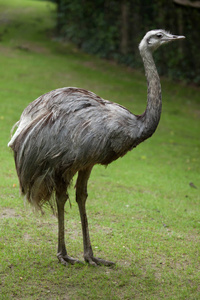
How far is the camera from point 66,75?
15.5m

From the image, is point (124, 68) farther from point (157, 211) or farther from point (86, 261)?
point (86, 261)

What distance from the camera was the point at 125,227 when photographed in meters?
5.89

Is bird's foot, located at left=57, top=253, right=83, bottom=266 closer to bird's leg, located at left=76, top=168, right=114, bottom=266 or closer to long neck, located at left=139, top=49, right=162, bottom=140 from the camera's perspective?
bird's leg, located at left=76, top=168, right=114, bottom=266

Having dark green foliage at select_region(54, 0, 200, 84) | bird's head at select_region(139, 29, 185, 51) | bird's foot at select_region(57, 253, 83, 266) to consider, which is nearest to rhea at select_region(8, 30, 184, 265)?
bird's head at select_region(139, 29, 185, 51)

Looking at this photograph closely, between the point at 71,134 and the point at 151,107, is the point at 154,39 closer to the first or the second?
the point at 151,107

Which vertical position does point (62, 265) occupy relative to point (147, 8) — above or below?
below

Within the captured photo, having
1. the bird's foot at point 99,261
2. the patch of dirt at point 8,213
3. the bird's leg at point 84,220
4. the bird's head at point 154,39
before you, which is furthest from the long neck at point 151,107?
the patch of dirt at point 8,213

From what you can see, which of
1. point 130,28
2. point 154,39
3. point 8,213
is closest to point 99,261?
point 8,213

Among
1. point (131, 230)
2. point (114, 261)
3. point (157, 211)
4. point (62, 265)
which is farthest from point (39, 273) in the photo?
point (157, 211)

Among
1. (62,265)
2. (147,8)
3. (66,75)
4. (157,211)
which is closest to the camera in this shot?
(62,265)

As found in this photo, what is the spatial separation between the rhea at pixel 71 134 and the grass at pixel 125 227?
0.64 metres

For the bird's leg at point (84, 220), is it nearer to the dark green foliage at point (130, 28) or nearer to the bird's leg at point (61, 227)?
the bird's leg at point (61, 227)

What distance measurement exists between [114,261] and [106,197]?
2.02 metres

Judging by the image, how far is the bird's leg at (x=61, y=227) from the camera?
4621mm
